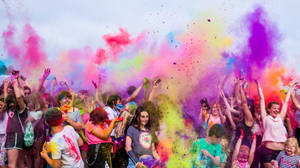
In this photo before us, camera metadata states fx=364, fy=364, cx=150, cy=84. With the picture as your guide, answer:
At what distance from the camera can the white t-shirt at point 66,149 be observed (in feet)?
13.0

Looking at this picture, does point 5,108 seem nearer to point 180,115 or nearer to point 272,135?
point 180,115

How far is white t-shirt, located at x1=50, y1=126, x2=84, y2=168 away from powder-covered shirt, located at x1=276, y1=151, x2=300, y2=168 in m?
3.14

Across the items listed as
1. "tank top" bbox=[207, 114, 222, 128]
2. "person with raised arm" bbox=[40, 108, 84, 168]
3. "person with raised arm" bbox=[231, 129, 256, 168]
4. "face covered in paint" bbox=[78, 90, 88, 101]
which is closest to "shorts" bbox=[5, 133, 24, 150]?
"person with raised arm" bbox=[40, 108, 84, 168]

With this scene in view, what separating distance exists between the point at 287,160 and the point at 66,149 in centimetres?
339

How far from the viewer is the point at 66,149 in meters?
4.03

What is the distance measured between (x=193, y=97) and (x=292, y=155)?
94.8 inches

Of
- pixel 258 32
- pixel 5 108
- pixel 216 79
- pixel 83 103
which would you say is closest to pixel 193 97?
pixel 216 79

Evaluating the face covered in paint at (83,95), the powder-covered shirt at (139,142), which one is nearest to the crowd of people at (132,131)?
the powder-covered shirt at (139,142)

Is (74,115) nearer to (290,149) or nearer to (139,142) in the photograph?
(139,142)

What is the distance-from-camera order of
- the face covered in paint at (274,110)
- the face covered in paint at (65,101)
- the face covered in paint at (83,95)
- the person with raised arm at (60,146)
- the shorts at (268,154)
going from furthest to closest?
the face covered in paint at (83,95) → the face covered in paint at (274,110) → the shorts at (268,154) → the face covered in paint at (65,101) → the person with raised arm at (60,146)

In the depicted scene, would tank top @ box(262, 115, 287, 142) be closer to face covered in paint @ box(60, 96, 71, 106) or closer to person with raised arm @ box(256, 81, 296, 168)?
person with raised arm @ box(256, 81, 296, 168)

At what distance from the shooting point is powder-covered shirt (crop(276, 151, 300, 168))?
547 cm

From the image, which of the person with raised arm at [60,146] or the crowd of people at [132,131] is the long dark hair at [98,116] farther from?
the person with raised arm at [60,146]

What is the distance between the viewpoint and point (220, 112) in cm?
669
